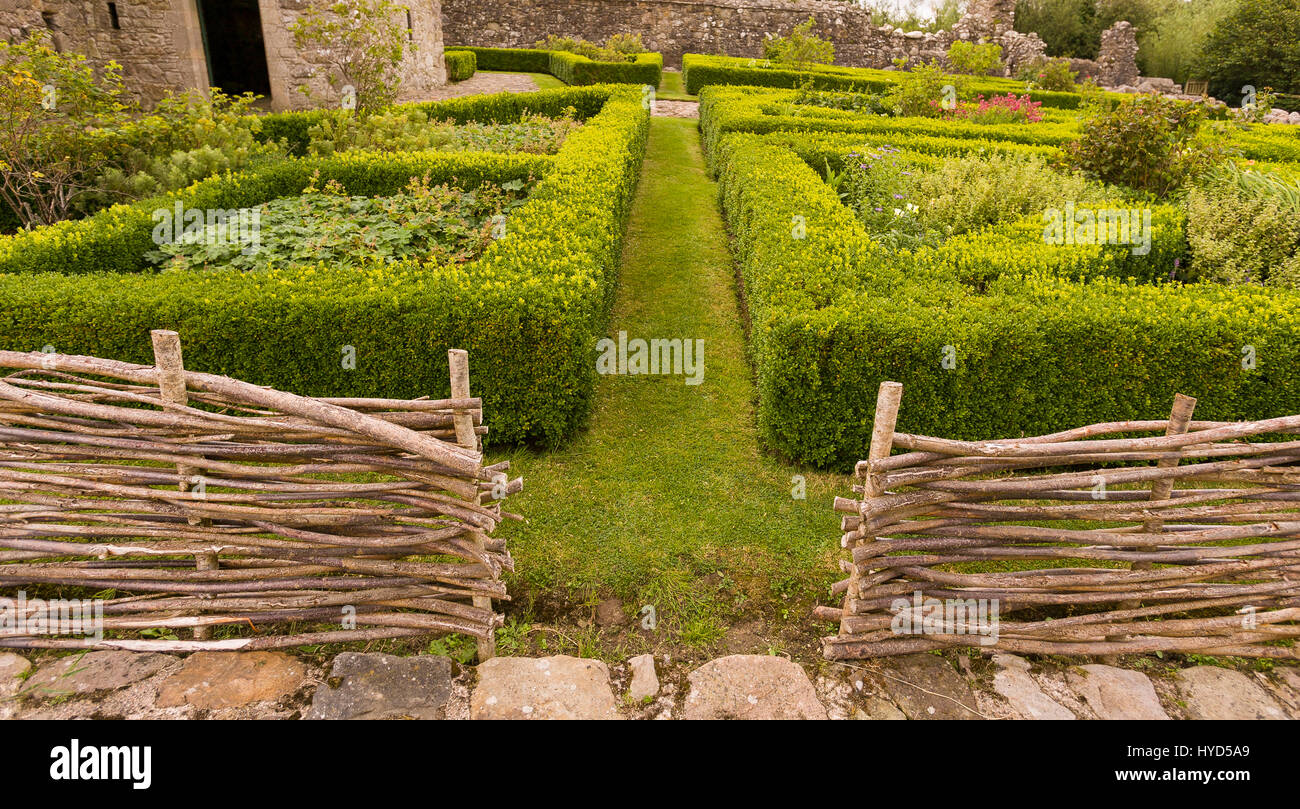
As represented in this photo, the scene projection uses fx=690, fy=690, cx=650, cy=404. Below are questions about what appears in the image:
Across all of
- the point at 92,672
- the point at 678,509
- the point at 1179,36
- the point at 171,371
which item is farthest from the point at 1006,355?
the point at 1179,36

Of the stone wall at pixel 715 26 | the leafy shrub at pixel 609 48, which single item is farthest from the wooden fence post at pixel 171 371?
the stone wall at pixel 715 26

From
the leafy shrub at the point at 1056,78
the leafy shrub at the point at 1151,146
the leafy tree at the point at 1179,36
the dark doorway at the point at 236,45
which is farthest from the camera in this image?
the leafy tree at the point at 1179,36

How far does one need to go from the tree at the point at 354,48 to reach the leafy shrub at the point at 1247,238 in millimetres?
12827

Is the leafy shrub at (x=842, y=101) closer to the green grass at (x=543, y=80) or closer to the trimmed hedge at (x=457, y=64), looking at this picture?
the green grass at (x=543, y=80)

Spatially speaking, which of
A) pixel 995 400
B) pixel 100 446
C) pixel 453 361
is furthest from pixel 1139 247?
pixel 100 446

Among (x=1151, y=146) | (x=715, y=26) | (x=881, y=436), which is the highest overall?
(x=715, y=26)

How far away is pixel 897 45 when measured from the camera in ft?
99.8

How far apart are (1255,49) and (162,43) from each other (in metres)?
37.5

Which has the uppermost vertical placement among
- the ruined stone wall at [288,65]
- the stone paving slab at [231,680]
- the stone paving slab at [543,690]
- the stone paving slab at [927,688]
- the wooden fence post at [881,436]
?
the ruined stone wall at [288,65]

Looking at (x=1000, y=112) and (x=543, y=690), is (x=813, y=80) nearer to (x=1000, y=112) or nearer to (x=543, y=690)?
(x=1000, y=112)

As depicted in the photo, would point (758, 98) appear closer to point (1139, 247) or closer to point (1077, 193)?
point (1077, 193)

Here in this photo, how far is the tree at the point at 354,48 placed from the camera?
12602 mm

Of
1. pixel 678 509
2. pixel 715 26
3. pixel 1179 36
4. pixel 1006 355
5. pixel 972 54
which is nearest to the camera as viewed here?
pixel 678 509

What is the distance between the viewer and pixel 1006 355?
511 centimetres
